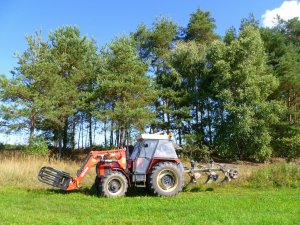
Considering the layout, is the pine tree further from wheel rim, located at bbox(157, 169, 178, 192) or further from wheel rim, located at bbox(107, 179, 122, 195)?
wheel rim, located at bbox(107, 179, 122, 195)

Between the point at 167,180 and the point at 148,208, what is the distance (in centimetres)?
329

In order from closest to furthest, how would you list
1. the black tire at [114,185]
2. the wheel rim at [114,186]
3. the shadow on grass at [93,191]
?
the black tire at [114,185]
the wheel rim at [114,186]
the shadow on grass at [93,191]

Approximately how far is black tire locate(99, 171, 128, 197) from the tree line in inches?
470

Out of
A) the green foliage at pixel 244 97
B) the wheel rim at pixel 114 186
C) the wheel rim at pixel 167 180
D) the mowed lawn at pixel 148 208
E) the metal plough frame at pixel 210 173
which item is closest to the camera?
the mowed lawn at pixel 148 208

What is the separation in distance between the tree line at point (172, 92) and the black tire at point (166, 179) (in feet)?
38.0

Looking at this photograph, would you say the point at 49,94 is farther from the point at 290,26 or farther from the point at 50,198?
the point at 290,26

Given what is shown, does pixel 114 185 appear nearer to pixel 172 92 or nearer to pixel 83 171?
pixel 83 171

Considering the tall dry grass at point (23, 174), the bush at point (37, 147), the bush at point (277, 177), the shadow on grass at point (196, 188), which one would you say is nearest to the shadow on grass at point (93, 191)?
the tall dry grass at point (23, 174)

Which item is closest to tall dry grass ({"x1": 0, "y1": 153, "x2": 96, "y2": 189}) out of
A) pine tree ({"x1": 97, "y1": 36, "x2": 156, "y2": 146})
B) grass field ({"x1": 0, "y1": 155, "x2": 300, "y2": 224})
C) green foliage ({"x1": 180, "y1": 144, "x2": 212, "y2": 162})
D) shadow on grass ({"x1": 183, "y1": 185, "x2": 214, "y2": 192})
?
grass field ({"x1": 0, "y1": 155, "x2": 300, "y2": 224})

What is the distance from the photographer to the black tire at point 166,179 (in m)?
13.4

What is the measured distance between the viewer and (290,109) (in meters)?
28.2

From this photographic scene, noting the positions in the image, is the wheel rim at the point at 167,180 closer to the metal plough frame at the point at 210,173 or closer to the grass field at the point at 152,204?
the grass field at the point at 152,204

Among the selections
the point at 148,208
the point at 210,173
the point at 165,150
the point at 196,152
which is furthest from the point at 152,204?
the point at 196,152

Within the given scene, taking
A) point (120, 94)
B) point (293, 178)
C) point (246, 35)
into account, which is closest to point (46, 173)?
point (293, 178)
